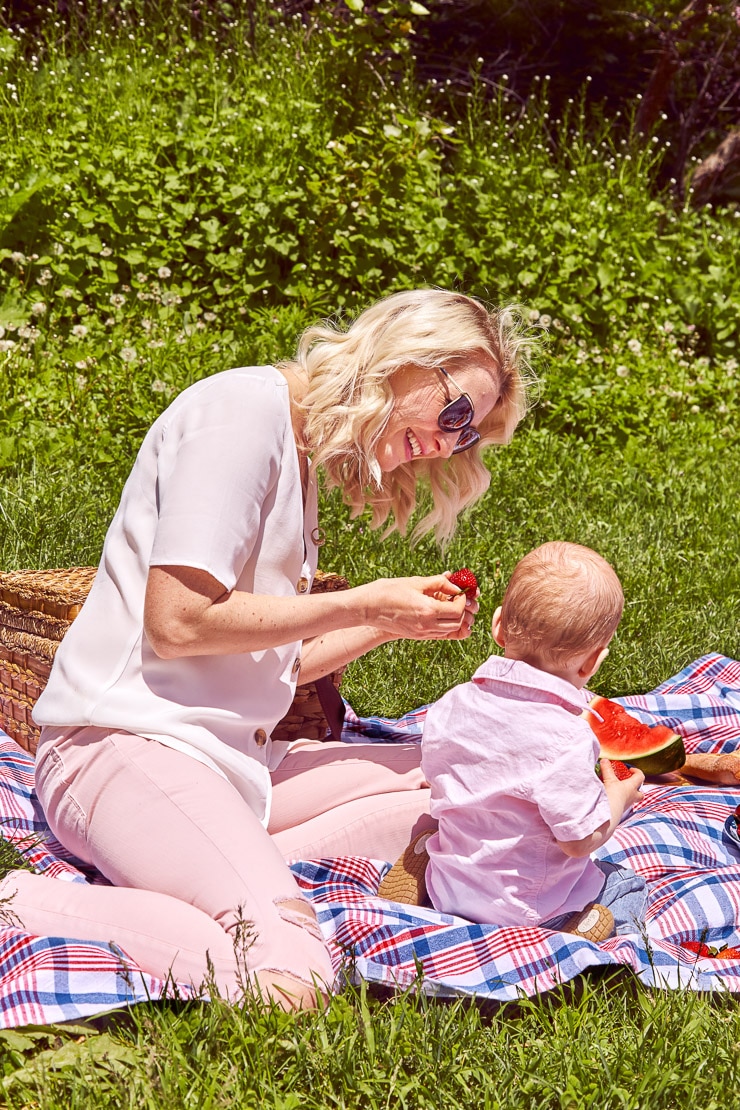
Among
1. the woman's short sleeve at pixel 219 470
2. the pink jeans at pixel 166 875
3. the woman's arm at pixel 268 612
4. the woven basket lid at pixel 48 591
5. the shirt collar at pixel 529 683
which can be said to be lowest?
the woven basket lid at pixel 48 591

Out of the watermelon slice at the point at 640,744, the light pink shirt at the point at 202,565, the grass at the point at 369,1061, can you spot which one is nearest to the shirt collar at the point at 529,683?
the light pink shirt at the point at 202,565

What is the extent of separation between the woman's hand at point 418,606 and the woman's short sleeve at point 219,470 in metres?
0.38

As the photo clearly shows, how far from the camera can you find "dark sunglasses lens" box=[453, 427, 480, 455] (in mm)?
3252

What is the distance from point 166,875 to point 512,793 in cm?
88

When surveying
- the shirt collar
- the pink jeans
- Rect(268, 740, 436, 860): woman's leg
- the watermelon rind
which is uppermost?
the shirt collar

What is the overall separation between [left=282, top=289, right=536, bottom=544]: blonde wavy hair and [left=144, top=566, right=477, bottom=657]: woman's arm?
377mm

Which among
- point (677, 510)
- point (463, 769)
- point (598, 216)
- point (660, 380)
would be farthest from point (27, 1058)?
point (598, 216)

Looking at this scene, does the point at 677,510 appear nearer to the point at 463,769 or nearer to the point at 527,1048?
the point at 463,769

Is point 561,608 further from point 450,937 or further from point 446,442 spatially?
point 450,937

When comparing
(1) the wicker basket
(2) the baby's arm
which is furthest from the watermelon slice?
(1) the wicker basket

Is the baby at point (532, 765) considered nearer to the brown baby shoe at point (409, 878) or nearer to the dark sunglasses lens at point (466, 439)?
the brown baby shoe at point (409, 878)

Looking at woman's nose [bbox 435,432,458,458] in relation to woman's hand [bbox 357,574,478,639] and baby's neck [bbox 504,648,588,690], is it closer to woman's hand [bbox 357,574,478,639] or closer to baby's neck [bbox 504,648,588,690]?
woman's hand [bbox 357,574,478,639]

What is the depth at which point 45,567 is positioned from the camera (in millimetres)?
4918

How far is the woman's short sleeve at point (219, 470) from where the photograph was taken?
113 inches
